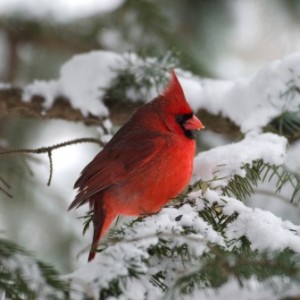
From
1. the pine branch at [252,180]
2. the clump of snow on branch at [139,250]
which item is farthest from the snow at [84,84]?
the clump of snow on branch at [139,250]

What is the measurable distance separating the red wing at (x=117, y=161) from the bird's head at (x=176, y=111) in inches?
3.7

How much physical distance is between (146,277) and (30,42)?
2409 mm

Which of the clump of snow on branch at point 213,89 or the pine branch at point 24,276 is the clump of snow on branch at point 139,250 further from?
the clump of snow on branch at point 213,89

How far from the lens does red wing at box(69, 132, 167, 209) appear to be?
2561mm

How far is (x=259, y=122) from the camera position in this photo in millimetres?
2711

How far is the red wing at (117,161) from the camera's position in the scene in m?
2.56

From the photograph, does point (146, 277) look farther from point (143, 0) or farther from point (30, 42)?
point (30, 42)

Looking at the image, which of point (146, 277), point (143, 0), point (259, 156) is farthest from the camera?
point (143, 0)

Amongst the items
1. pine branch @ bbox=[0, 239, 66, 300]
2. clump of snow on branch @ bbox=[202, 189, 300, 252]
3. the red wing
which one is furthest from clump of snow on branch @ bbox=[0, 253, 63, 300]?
the red wing

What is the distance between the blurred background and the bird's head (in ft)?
1.52

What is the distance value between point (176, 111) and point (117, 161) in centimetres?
33

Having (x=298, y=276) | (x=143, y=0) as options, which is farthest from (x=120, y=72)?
(x=298, y=276)

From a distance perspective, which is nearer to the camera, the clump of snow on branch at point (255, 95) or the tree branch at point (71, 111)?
the clump of snow on branch at point (255, 95)

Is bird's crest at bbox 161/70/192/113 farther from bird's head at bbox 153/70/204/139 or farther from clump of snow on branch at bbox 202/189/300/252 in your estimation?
clump of snow on branch at bbox 202/189/300/252
